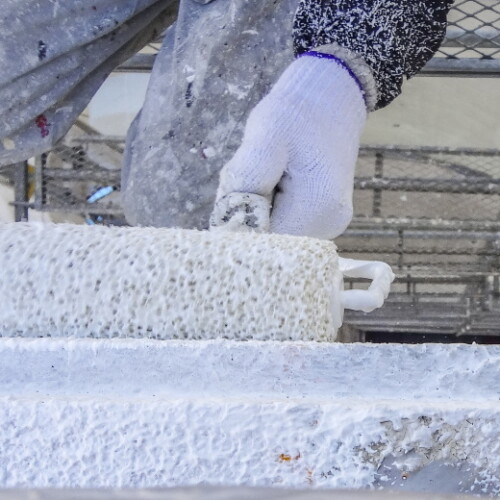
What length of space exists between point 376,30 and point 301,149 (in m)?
0.14

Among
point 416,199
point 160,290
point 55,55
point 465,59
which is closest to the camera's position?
point 160,290

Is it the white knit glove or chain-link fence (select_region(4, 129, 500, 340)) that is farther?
chain-link fence (select_region(4, 129, 500, 340))

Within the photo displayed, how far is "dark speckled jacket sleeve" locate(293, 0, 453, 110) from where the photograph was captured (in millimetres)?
752

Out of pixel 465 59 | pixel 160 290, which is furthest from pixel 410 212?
pixel 160 290

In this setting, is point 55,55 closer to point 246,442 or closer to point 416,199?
point 246,442

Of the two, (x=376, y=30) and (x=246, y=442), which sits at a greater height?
(x=376, y=30)

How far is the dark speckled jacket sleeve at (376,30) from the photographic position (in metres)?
0.75

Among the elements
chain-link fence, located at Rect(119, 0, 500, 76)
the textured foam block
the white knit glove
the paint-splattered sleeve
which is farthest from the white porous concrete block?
Answer: chain-link fence, located at Rect(119, 0, 500, 76)

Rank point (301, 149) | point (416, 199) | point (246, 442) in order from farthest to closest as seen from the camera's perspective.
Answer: point (416, 199), point (301, 149), point (246, 442)

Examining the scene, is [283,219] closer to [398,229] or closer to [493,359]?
[493,359]

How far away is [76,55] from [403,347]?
74cm

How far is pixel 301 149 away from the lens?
754 millimetres

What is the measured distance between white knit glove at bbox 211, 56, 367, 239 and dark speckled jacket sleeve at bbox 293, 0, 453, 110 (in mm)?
29

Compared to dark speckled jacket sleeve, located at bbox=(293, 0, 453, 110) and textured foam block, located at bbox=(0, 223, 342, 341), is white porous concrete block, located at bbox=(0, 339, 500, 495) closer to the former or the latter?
textured foam block, located at bbox=(0, 223, 342, 341)
